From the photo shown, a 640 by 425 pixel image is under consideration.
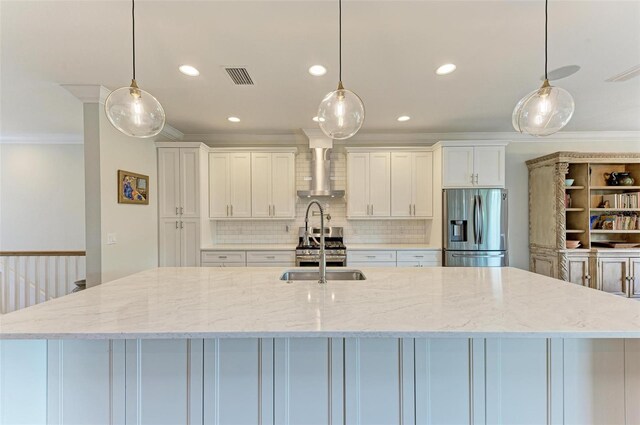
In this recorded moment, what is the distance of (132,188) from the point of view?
347cm

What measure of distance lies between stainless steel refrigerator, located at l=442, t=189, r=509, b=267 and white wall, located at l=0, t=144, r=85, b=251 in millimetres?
5839

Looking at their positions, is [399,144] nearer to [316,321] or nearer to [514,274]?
[514,274]

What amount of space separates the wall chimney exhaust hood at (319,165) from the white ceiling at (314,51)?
31.1 inches

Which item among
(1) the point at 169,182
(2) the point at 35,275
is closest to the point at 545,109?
(1) the point at 169,182

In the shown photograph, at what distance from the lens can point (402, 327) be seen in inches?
41.2

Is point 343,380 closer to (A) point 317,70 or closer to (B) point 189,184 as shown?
(A) point 317,70

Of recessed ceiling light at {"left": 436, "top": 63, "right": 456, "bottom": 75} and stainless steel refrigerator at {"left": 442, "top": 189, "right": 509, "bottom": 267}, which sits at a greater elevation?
recessed ceiling light at {"left": 436, "top": 63, "right": 456, "bottom": 75}

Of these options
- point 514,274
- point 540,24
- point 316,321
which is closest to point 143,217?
point 316,321

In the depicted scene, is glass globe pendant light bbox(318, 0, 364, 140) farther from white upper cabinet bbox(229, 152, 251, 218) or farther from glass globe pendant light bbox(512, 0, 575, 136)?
white upper cabinet bbox(229, 152, 251, 218)

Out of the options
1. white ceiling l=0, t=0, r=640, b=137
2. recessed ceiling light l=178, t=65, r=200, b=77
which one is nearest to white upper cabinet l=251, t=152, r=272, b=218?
white ceiling l=0, t=0, r=640, b=137

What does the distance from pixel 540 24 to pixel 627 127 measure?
3.76 m

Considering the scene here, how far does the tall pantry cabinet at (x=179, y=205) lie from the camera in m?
4.01

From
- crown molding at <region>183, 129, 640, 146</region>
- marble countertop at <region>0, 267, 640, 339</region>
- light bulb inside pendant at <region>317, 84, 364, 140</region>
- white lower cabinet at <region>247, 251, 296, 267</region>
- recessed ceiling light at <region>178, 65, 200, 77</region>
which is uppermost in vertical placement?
recessed ceiling light at <region>178, 65, 200, 77</region>

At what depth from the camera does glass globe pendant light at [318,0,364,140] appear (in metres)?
1.64
